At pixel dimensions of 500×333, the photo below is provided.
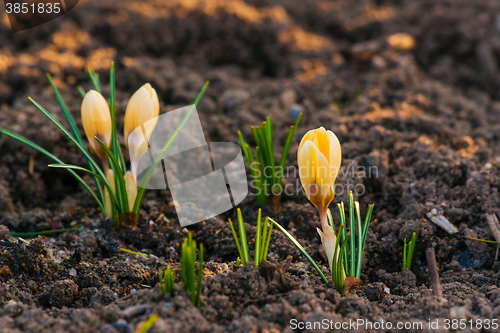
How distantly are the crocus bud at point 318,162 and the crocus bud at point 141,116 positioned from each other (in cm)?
70

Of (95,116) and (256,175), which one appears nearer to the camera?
(95,116)

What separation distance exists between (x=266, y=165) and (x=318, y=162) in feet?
1.62

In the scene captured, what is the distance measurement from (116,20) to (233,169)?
219 centimetres

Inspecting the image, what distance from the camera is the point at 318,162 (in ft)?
4.41

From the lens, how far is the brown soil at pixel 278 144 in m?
1.34

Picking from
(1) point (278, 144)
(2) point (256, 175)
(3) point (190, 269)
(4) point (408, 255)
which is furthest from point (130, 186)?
(4) point (408, 255)

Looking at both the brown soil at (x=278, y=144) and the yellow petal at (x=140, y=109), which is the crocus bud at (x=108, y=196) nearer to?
the brown soil at (x=278, y=144)

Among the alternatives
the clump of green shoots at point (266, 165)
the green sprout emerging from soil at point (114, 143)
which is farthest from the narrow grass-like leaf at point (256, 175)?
the green sprout emerging from soil at point (114, 143)

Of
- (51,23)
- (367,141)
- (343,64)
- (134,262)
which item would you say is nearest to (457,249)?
(367,141)

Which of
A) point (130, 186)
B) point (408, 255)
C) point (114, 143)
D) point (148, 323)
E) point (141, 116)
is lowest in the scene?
point (408, 255)

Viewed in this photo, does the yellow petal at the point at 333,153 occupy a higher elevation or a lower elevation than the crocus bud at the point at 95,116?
lower

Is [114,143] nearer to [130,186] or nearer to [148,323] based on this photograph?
[130,186]

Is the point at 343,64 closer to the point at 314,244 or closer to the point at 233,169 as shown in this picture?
the point at 233,169

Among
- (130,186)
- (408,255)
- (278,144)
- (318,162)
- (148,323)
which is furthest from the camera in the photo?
(278,144)
